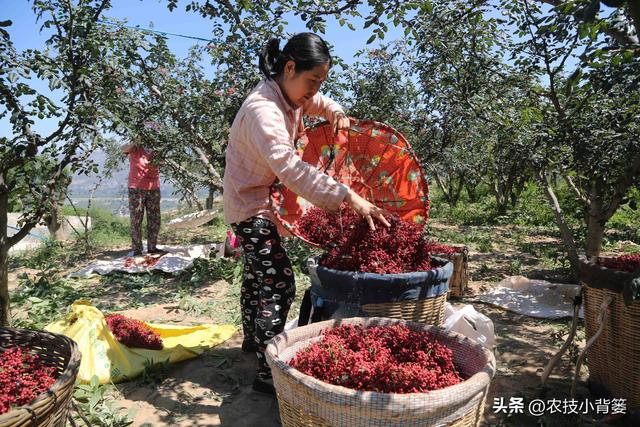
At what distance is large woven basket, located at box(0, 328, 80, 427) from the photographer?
149 centimetres

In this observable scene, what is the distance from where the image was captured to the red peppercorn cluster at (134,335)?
3.29 metres

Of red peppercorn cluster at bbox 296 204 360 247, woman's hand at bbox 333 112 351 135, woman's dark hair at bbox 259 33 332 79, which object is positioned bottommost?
red peppercorn cluster at bbox 296 204 360 247

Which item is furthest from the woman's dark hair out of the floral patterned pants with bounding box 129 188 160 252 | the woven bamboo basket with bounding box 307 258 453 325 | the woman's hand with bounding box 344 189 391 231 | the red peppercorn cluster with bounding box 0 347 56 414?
the floral patterned pants with bounding box 129 188 160 252

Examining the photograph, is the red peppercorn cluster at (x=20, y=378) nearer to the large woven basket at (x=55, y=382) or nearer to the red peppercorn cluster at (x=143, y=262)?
the large woven basket at (x=55, y=382)

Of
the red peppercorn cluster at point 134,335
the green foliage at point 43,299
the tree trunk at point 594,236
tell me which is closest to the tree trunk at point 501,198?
the tree trunk at point 594,236

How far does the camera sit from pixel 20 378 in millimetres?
1837

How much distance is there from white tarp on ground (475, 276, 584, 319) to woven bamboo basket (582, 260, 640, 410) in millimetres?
1657

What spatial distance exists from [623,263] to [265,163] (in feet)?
7.08

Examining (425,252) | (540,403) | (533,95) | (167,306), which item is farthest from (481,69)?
(167,306)

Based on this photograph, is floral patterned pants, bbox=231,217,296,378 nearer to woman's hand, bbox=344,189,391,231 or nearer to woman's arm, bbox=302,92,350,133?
woman's hand, bbox=344,189,391,231

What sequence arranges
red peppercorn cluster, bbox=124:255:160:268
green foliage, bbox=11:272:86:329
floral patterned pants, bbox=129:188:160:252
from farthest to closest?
1. floral patterned pants, bbox=129:188:160:252
2. red peppercorn cluster, bbox=124:255:160:268
3. green foliage, bbox=11:272:86:329

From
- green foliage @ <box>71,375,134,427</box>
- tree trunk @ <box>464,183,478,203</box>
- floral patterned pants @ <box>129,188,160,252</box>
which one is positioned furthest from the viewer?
tree trunk @ <box>464,183,478,203</box>

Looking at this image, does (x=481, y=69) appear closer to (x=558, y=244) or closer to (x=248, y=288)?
(x=248, y=288)

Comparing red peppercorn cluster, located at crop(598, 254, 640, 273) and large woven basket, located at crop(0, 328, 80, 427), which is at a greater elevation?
red peppercorn cluster, located at crop(598, 254, 640, 273)
